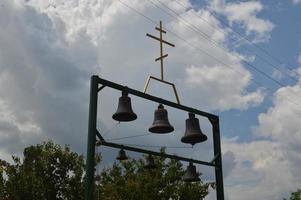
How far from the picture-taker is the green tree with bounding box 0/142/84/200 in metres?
30.5

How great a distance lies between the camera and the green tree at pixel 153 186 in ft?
113

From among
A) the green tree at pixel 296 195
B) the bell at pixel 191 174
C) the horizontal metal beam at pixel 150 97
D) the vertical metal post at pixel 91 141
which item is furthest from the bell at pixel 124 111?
the green tree at pixel 296 195

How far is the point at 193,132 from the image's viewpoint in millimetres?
13789

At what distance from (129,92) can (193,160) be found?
274 cm

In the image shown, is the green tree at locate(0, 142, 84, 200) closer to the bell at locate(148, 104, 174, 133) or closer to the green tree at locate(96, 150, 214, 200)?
the green tree at locate(96, 150, 214, 200)

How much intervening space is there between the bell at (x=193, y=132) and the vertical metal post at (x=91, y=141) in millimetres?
3043

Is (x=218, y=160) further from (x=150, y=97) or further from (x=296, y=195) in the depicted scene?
(x=296, y=195)

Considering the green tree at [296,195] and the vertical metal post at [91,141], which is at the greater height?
the green tree at [296,195]

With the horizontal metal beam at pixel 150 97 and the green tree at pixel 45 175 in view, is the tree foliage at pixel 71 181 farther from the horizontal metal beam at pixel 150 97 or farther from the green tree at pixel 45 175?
the horizontal metal beam at pixel 150 97

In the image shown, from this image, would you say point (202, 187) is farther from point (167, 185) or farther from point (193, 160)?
point (193, 160)

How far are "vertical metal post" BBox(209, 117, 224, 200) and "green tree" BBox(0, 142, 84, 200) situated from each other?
58.3ft

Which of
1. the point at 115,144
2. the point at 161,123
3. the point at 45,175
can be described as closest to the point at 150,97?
the point at 161,123

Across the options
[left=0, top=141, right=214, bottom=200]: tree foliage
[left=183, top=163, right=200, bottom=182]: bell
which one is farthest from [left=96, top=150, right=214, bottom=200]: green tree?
[left=183, top=163, right=200, bottom=182]: bell

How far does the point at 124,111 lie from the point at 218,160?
3.64 metres
